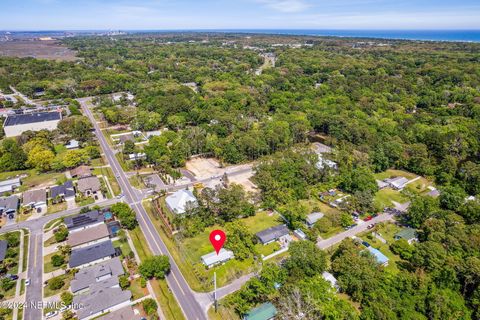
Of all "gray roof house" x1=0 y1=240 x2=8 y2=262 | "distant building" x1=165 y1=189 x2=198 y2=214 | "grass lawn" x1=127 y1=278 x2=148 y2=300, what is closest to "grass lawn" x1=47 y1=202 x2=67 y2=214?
"gray roof house" x1=0 y1=240 x2=8 y2=262

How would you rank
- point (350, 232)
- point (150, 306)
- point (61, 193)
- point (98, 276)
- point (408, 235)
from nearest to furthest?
point (150, 306)
point (98, 276)
point (408, 235)
point (350, 232)
point (61, 193)

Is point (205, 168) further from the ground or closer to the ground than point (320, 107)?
closer to the ground

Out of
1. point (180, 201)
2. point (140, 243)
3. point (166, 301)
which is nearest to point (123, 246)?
point (140, 243)

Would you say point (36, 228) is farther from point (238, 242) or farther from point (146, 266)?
point (238, 242)

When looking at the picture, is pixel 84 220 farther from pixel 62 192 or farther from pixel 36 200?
pixel 36 200

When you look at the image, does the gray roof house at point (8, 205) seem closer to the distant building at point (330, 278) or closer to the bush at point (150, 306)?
the bush at point (150, 306)

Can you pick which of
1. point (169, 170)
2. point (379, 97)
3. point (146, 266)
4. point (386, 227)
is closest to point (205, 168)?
point (169, 170)

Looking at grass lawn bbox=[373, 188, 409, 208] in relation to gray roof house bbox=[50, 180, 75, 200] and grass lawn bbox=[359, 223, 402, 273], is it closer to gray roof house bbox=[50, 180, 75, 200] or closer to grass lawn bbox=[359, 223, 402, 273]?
grass lawn bbox=[359, 223, 402, 273]
